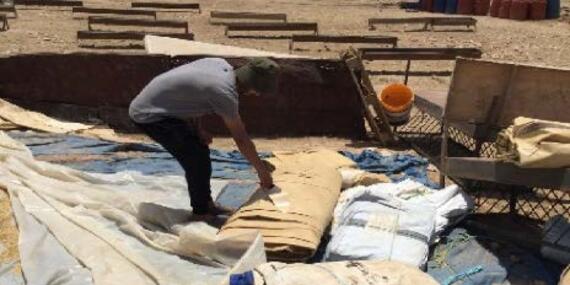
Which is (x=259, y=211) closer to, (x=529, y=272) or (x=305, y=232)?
(x=305, y=232)

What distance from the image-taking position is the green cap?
5168 mm

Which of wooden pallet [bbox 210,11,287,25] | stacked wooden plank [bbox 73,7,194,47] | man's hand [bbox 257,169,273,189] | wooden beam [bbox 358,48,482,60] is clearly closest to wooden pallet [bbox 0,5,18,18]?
stacked wooden plank [bbox 73,7,194,47]

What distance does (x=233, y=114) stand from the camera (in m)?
5.13

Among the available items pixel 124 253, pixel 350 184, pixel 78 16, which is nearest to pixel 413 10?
pixel 78 16

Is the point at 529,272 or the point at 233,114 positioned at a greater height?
the point at 233,114

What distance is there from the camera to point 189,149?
213 inches

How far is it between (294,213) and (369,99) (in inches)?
156

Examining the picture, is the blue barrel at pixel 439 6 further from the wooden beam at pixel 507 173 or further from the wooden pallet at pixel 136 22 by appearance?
the wooden beam at pixel 507 173

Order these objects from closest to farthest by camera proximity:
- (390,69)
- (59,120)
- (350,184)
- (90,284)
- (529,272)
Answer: (90,284) → (529,272) → (350,184) → (59,120) → (390,69)

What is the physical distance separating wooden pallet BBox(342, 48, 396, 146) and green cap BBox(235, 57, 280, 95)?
3.72 metres

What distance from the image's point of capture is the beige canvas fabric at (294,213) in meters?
4.82

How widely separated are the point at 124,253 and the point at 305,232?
1.09 meters

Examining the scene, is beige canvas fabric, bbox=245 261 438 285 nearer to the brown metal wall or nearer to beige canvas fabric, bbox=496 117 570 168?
beige canvas fabric, bbox=496 117 570 168

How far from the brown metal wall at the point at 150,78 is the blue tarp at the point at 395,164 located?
1553 millimetres
